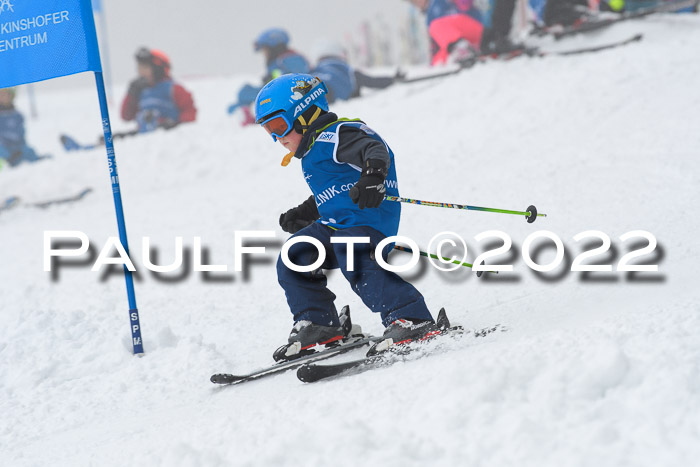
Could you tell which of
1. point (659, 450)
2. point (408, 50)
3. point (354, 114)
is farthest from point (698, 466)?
point (408, 50)

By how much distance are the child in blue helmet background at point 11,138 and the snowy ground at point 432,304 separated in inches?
81.4

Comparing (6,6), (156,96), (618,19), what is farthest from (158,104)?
(6,6)

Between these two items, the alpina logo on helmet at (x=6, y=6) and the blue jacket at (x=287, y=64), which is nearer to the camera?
the alpina logo on helmet at (x=6, y=6)

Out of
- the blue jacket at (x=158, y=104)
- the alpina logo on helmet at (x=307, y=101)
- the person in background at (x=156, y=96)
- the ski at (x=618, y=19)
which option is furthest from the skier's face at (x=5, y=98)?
the alpina logo on helmet at (x=307, y=101)

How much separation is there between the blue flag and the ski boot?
2.18 m

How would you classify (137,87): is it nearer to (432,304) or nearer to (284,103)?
(432,304)

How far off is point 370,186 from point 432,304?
1615 mm

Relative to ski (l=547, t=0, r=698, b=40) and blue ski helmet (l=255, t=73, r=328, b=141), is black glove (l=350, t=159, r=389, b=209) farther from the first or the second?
ski (l=547, t=0, r=698, b=40)

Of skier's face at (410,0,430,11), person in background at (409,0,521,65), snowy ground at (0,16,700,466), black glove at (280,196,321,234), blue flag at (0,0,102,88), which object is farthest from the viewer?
skier's face at (410,0,430,11)

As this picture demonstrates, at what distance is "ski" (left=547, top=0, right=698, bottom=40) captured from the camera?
998 centimetres

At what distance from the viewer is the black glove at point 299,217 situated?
4.12m

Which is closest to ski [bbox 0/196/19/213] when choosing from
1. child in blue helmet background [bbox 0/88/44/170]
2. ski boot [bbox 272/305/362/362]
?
child in blue helmet background [bbox 0/88/44/170]

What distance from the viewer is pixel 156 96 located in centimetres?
1289

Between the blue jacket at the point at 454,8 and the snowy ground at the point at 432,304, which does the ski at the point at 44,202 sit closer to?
the snowy ground at the point at 432,304
